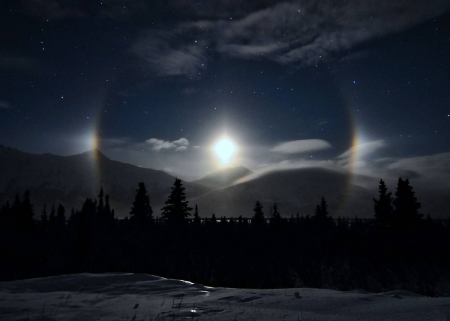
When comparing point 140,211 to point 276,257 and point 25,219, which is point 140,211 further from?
point 276,257

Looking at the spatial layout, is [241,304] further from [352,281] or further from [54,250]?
[54,250]

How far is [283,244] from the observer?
27.1 meters

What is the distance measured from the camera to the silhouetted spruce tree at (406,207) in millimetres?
34463

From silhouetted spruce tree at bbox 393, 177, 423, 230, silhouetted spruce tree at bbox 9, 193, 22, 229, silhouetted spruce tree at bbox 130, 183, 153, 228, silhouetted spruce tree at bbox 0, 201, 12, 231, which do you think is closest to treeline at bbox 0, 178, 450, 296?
silhouetted spruce tree at bbox 393, 177, 423, 230

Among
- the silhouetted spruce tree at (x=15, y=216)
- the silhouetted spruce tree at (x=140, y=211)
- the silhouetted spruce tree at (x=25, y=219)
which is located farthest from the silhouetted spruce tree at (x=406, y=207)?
the silhouetted spruce tree at (x=15, y=216)

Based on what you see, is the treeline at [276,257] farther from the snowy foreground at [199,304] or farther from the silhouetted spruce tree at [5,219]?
the snowy foreground at [199,304]

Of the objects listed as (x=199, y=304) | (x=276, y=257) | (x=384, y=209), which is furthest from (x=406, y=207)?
(x=199, y=304)

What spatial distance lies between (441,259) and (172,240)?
909 inches

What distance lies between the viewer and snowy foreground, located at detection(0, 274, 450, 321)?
206 inches

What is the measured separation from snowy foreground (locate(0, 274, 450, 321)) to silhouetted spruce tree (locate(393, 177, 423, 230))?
32383 millimetres

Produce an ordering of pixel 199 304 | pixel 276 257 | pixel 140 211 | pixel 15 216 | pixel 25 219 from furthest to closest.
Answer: pixel 140 211 < pixel 15 216 < pixel 25 219 < pixel 276 257 < pixel 199 304

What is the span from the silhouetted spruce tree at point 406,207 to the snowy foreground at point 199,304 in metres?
32.4

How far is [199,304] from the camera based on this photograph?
622 centimetres

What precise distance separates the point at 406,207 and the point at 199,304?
3633 centimetres
